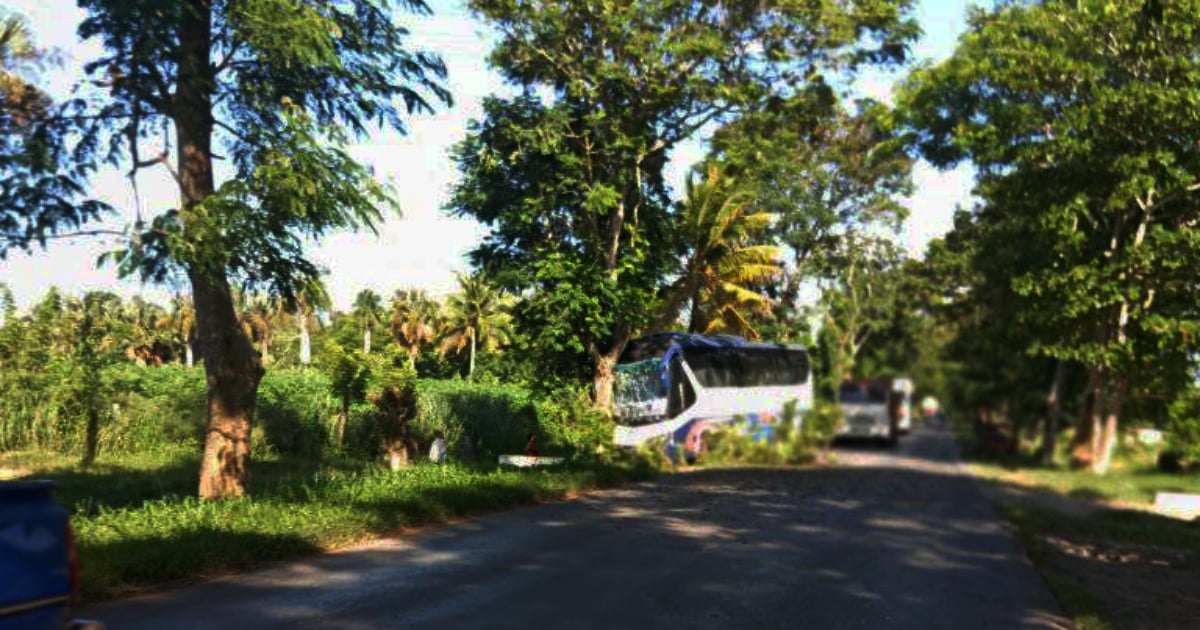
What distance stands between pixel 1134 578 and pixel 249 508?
9.96m

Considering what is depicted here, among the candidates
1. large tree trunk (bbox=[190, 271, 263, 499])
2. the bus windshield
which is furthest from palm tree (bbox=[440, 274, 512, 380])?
large tree trunk (bbox=[190, 271, 263, 499])

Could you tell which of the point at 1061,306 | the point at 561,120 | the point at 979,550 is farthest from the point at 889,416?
the point at 979,550

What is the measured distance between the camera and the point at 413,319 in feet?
156

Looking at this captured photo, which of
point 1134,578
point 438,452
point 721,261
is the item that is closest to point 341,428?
point 438,452

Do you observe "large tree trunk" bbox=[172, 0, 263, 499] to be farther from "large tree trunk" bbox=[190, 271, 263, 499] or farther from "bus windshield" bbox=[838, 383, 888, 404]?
"bus windshield" bbox=[838, 383, 888, 404]

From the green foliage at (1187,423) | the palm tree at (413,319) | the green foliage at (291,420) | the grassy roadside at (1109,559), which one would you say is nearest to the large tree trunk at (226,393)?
the green foliage at (291,420)

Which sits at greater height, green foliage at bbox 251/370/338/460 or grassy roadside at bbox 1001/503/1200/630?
green foliage at bbox 251/370/338/460

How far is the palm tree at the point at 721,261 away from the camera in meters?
21.5

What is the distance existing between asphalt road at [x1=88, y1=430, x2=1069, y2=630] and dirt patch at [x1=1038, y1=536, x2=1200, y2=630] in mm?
576

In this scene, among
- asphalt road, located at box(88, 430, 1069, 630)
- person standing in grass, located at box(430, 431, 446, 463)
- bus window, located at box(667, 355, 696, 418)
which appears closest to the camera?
asphalt road, located at box(88, 430, 1069, 630)

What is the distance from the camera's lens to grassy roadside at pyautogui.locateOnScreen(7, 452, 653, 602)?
7434 mm

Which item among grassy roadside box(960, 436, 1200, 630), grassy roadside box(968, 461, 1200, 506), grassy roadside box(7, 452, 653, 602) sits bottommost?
grassy roadside box(968, 461, 1200, 506)

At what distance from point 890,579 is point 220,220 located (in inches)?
291

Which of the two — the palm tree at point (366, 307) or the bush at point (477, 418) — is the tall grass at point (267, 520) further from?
the palm tree at point (366, 307)
